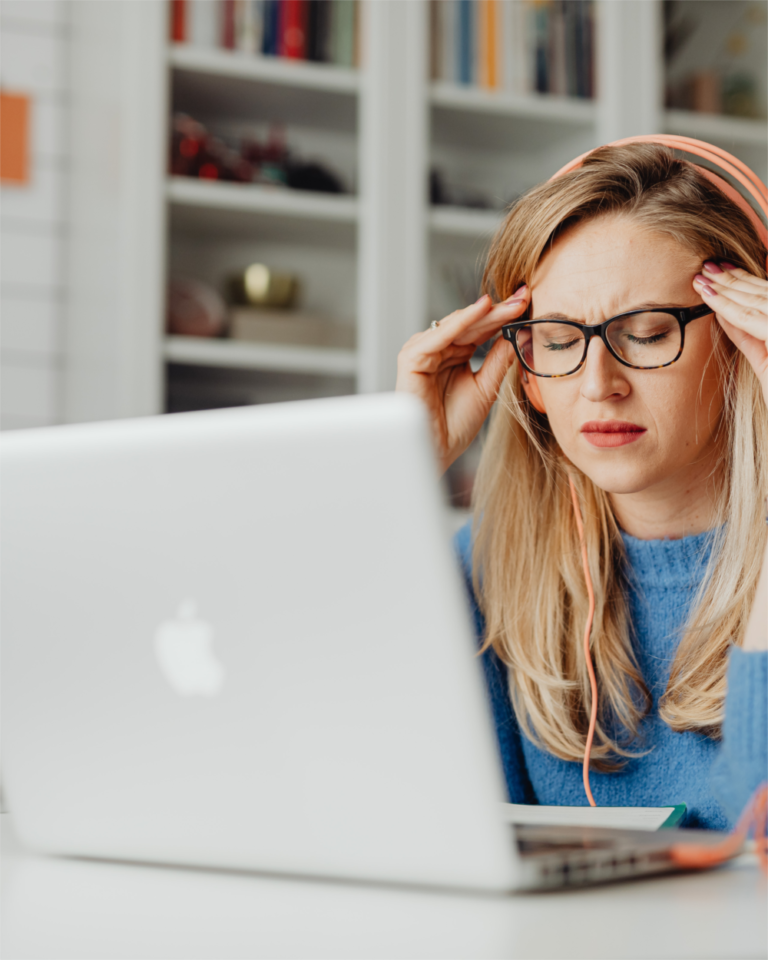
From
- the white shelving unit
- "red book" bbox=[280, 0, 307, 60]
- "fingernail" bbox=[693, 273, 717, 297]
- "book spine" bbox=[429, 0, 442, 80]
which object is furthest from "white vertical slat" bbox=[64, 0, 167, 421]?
"fingernail" bbox=[693, 273, 717, 297]

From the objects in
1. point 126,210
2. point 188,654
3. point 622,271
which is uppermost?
point 126,210

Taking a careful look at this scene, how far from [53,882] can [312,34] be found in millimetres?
2022

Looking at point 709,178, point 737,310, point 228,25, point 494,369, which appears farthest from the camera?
point 228,25

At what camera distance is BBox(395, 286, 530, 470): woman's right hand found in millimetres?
1183

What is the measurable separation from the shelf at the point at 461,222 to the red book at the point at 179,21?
2.11 ft

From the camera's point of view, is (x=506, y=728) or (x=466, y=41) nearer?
(x=506, y=728)

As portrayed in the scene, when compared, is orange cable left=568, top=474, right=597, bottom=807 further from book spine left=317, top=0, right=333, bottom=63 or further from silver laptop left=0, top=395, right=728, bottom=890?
book spine left=317, top=0, right=333, bottom=63

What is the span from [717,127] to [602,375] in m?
1.71

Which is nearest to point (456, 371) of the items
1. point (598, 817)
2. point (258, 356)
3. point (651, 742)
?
point (651, 742)

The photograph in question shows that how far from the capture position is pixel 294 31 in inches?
87.8

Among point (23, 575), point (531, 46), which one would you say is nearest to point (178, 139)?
point (531, 46)

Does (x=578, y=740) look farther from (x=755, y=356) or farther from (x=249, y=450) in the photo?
(x=249, y=450)

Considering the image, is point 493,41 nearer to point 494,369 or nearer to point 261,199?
point 261,199

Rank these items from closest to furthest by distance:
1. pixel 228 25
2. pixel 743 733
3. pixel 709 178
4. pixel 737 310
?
pixel 743 733
pixel 737 310
pixel 709 178
pixel 228 25
